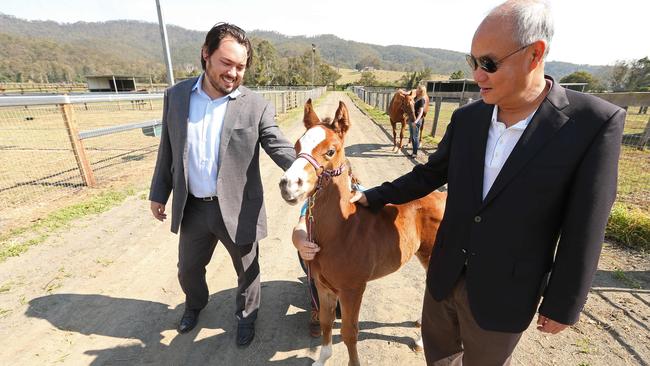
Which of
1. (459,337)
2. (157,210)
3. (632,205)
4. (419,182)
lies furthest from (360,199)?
(632,205)

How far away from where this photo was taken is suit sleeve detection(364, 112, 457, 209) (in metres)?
1.92

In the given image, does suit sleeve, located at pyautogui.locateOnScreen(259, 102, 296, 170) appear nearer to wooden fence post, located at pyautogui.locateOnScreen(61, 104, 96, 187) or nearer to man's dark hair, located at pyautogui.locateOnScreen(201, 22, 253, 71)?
man's dark hair, located at pyautogui.locateOnScreen(201, 22, 253, 71)

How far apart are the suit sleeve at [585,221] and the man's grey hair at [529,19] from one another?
433 mm

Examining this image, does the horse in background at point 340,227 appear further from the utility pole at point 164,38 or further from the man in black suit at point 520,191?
the utility pole at point 164,38

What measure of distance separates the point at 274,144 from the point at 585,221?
199 centimetres

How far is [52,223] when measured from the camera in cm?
452

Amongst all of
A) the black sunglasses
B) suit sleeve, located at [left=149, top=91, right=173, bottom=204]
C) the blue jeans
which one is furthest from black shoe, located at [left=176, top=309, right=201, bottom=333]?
the blue jeans

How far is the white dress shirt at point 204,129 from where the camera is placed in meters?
2.37

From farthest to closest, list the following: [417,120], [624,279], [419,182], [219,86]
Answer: [417,120] < [624,279] < [219,86] < [419,182]

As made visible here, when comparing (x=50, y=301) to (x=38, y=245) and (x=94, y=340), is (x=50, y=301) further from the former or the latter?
(x=38, y=245)

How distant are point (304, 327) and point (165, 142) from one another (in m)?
2.14

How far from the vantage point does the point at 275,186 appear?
6.52 meters

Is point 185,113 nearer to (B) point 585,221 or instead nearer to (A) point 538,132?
(A) point 538,132

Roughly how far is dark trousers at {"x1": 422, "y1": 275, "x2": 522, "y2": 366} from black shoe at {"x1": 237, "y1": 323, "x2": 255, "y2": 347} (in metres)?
1.60
